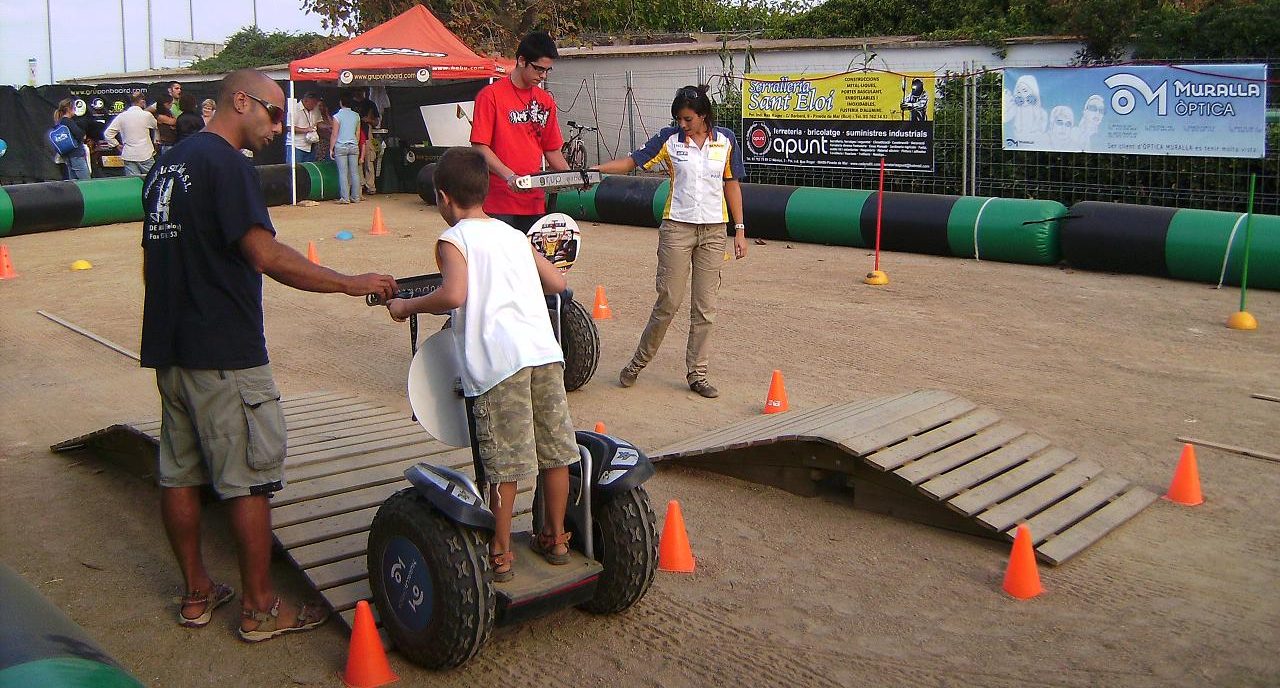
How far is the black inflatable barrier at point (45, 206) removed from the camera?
16781 millimetres

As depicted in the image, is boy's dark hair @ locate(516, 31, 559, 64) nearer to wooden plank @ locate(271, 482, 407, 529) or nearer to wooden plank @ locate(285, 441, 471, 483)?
wooden plank @ locate(285, 441, 471, 483)

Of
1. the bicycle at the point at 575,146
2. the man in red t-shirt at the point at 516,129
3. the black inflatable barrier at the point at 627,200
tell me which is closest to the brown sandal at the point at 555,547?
the man in red t-shirt at the point at 516,129

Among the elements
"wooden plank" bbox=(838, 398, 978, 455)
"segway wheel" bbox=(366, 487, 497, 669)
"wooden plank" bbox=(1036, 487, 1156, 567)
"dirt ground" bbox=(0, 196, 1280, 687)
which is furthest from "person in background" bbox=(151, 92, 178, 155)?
"wooden plank" bbox=(1036, 487, 1156, 567)

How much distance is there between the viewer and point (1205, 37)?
15.7 meters

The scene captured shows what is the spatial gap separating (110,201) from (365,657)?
16.2 metres

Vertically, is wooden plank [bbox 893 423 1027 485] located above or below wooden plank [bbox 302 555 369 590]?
above

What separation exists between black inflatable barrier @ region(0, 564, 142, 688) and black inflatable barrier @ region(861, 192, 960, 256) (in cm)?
1197

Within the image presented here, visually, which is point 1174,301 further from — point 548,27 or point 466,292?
point 548,27

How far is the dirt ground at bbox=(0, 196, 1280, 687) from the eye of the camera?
418 centimetres

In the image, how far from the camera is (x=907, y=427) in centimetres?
593

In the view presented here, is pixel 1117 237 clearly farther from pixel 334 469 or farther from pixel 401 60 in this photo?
pixel 401 60

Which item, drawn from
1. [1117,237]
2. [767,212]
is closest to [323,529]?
[1117,237]

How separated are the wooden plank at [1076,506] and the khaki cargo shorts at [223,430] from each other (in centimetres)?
340

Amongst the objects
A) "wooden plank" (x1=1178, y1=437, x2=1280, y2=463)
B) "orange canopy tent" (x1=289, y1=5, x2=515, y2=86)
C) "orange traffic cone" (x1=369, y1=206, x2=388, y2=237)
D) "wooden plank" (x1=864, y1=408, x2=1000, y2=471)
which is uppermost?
"orange canopy tent" (x1=289, y1=5, x2=515, y2=86)
